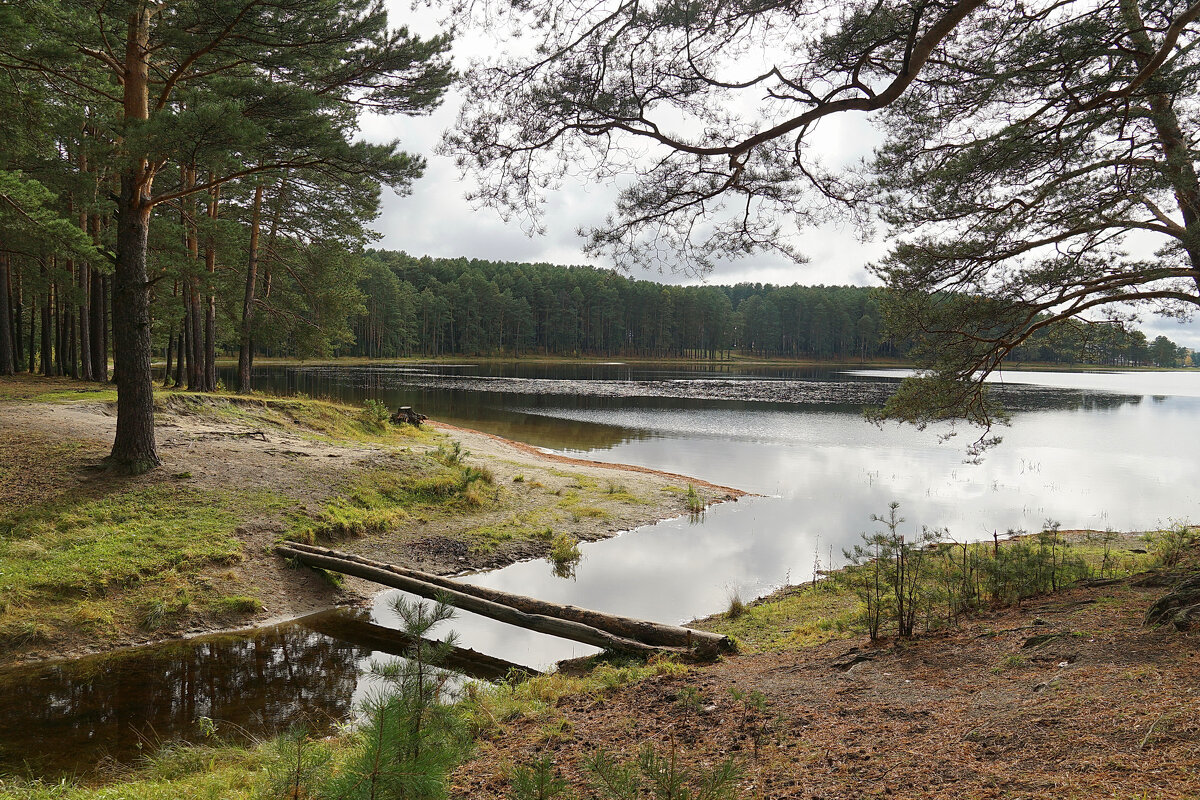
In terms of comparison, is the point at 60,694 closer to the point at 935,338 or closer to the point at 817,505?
the point at 935,338

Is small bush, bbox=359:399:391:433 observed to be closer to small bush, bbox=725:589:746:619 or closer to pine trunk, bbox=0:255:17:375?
pine trunk, bbox=0:255:17:375

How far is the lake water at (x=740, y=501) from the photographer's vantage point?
651 cm

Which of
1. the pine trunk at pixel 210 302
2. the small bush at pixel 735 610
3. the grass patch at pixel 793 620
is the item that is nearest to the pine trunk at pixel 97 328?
the pine trunk at pixel 210 302

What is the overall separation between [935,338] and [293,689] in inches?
375

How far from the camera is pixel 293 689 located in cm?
648

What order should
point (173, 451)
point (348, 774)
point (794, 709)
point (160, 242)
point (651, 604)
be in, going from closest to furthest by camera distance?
point (348, 774), point (794, 709), point (651, 604), point (173, 451), point (160, 242)

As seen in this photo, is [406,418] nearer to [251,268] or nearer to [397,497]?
[251,268]

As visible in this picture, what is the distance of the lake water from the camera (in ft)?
21.4

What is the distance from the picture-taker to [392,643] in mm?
7895

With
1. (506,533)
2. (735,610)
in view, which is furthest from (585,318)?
(735,610)

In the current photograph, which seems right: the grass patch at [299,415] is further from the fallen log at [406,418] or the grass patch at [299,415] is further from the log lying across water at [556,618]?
the log lying across water at [556,618]

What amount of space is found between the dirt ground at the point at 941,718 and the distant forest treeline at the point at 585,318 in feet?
280

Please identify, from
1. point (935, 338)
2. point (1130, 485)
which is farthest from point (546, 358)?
point (935, 338)

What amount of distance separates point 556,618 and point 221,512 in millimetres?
6352
